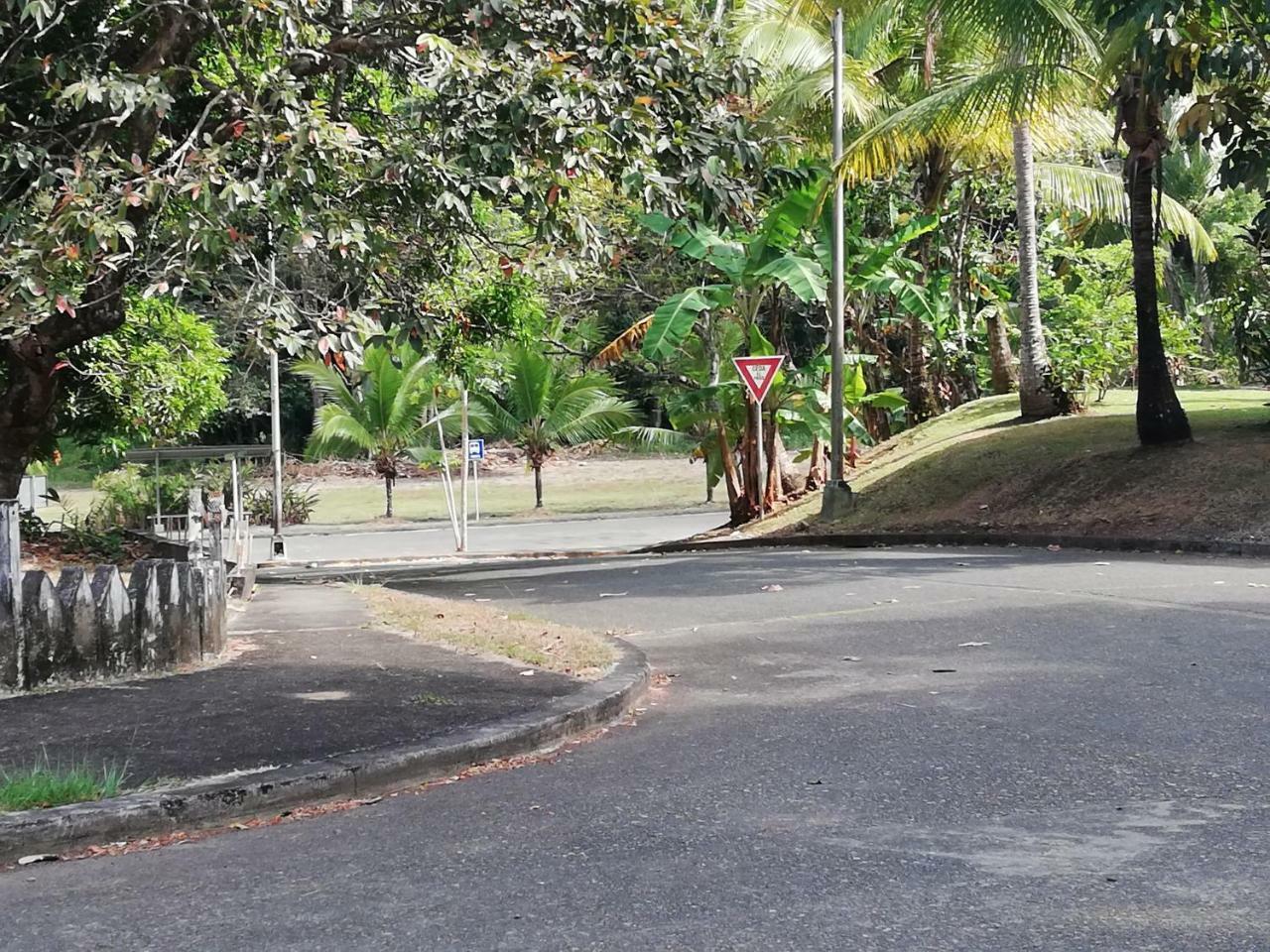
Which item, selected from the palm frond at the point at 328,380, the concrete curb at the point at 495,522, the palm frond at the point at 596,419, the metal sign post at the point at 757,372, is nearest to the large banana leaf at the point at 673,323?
the metal sign post at the point at 757,372

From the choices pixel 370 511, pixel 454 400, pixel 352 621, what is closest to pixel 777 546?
pixel 352 621

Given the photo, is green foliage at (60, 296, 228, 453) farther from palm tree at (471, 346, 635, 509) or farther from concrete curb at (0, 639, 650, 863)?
palm tree at (471, 346, 635, 509)

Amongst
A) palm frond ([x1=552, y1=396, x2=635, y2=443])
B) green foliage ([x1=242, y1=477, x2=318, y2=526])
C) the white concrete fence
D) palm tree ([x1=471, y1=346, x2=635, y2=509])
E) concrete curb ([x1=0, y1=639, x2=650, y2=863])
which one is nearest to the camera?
concrete curb ([x1=0, y1=639, x2=650, y2=863])

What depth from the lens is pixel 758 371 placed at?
22797 millimetres

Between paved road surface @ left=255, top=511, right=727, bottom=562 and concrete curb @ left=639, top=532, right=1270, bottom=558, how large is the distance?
20.8 ft

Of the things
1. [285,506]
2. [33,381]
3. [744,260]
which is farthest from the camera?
[285,506]

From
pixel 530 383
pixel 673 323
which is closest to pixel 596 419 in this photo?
pixel 530 383

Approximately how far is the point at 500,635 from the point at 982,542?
10.4 meters

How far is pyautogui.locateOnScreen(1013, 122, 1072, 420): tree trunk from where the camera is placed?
22.7 metres

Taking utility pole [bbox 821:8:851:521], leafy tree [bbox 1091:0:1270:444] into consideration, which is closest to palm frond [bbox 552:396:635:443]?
utility pole [bbox 821:8:851:521]

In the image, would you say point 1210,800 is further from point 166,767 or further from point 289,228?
point 289,228

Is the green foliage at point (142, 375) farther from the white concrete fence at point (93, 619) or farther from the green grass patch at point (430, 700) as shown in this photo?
the green grass patch at point (430, 700)

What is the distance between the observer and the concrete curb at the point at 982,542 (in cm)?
1535

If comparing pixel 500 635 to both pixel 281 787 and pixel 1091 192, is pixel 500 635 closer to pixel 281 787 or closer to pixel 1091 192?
pixel 281 787
